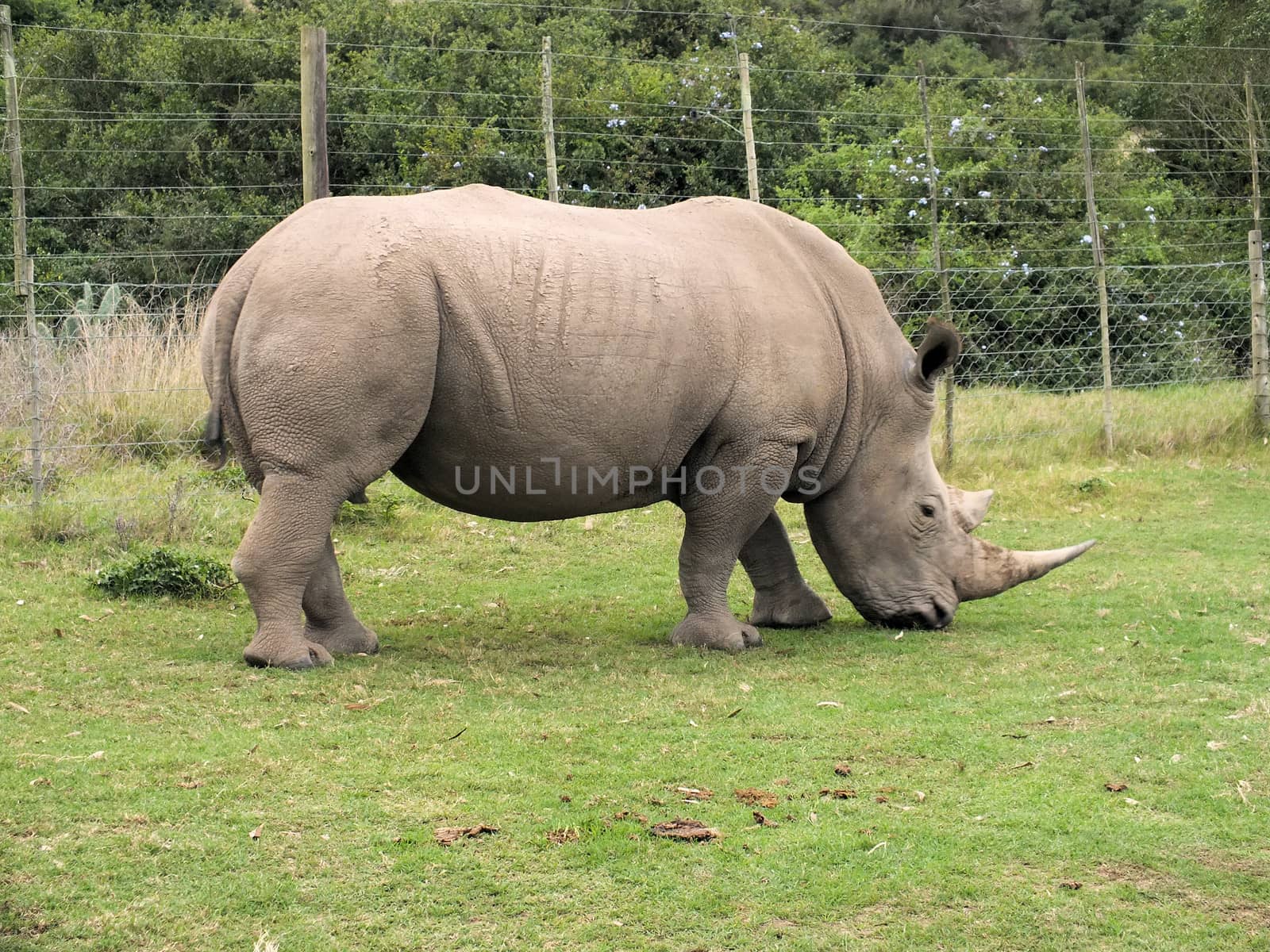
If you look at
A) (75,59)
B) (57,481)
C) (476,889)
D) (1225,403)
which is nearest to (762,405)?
(476,889)

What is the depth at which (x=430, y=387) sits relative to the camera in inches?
259

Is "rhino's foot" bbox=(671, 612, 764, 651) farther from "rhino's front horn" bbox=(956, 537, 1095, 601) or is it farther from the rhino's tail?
the rhino's tail

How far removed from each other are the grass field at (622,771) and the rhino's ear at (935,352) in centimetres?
137

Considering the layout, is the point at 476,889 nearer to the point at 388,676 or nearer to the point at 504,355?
the point at 388,676

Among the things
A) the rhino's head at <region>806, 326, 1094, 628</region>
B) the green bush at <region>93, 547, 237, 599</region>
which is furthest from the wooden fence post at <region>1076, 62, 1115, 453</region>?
the green bush at <region>93, 547, 237, 599</region>

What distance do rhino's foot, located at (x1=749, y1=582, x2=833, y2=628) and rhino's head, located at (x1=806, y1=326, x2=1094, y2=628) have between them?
31 centimetres

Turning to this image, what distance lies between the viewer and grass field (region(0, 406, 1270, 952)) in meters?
4.17

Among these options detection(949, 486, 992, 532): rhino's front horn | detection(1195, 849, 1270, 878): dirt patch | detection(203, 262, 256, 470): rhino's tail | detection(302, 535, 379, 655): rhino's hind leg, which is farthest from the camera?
detection(949, 486, 992, 532): rhino's front horn

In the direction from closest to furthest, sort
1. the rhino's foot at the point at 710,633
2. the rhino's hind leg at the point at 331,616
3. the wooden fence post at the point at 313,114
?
the rhino's hind leg at the point at 331,616 → the rhino's foot at the point at 710,633 → the wooden fence post at the point at 313,114

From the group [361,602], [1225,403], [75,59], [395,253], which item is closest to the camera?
[395,253]

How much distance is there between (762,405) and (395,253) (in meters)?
1.97

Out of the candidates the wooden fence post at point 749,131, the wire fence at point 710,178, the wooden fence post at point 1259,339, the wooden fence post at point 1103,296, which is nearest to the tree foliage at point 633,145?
the wire fence at point 710,178

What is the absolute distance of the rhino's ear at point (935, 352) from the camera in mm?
7652

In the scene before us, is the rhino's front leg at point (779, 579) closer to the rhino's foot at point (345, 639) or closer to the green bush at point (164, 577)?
the rhino's foot at point (345, 639)
